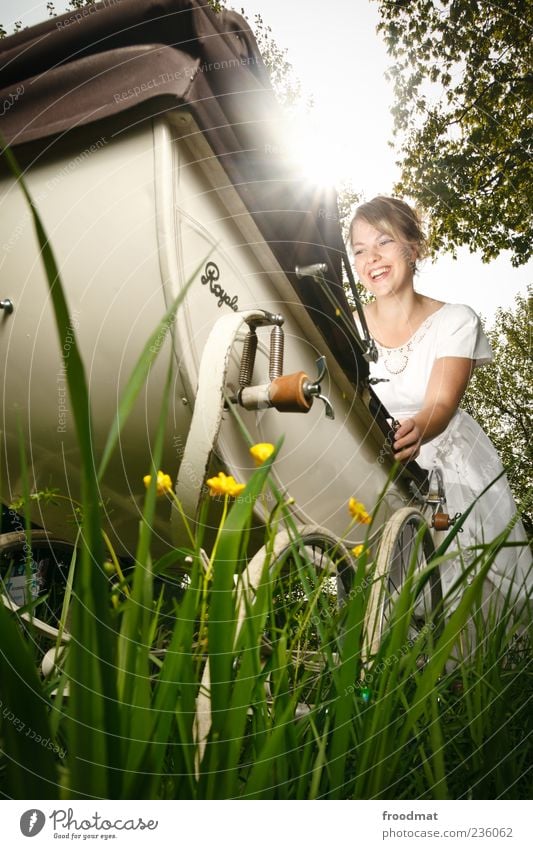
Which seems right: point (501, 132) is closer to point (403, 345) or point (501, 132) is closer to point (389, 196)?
point (389, 196)

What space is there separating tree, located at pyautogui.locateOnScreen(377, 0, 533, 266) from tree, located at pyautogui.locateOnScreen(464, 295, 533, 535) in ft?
0.31

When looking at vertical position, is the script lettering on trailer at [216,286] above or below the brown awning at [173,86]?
below

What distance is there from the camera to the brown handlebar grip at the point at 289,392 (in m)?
0.48

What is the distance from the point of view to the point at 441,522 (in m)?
0.74

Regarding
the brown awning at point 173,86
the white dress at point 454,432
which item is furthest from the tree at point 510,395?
the brown awning at point 173,86

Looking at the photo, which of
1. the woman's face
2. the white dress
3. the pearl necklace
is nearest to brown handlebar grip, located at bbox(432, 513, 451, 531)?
the white dress

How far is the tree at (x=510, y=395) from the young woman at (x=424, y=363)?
0.07ft

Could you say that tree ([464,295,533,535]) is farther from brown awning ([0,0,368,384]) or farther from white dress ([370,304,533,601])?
brown awning ([0,0,368,384])

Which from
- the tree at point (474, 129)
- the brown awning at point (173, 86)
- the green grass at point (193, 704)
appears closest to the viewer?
the green grass at point (193, 704)

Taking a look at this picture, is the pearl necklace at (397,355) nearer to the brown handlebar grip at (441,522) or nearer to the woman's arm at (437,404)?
the woman's arm at (437,404)
